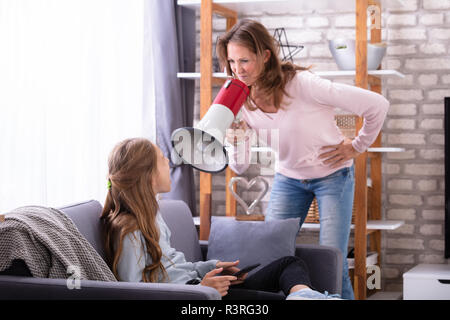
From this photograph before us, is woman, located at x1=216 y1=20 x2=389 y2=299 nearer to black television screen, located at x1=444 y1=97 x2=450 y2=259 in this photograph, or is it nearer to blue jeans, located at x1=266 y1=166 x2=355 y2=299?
blue jeans, located at x1=266 y1=166 x2=355 y2=299

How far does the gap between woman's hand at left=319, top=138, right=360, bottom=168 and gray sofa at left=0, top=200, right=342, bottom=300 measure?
0.32 metres

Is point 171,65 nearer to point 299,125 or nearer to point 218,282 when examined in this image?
point 299,125

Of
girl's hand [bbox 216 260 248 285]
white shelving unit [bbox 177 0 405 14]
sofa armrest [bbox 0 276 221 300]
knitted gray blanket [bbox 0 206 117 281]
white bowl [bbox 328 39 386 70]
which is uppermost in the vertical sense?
white shelving unit [bbox 177 0 405 14]

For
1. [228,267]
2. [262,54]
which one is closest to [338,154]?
[262,54]

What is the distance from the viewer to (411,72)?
10.8 ft

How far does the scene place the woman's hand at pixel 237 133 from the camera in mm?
2428

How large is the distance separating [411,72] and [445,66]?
0.16m

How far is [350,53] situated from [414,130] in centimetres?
60

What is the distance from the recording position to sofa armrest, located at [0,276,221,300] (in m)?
1.56

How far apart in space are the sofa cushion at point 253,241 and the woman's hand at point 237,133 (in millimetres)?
310

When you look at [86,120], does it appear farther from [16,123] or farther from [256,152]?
[256,152]

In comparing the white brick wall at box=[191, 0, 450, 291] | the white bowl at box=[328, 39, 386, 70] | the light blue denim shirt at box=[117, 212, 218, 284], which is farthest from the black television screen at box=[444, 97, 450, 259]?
the light blue denim shirt at box=[117, 212, 218, 284]

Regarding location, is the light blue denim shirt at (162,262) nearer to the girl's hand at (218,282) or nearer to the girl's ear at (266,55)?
the girl's hand at (218,282)

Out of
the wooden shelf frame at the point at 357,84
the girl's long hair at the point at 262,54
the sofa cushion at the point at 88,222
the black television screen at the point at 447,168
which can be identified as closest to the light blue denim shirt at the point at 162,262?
the sofa cushion at the point at 88,222
